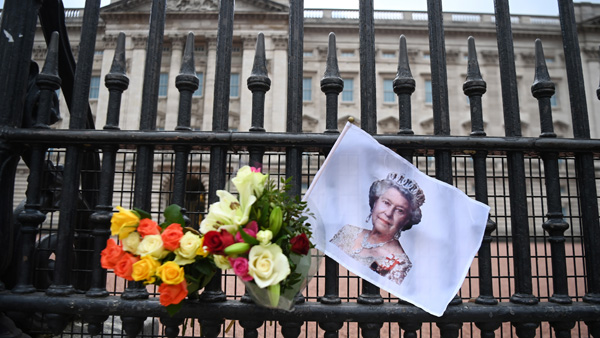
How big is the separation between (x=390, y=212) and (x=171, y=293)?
2.93 ft

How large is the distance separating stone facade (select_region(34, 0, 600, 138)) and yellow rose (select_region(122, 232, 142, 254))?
67.0 ft

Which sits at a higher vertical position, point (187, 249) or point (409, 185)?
point (409, 185)

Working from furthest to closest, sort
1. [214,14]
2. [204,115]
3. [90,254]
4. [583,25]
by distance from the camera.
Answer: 1. [583,25]
2. [214,14]
3. [204,115]
4. [90,254]

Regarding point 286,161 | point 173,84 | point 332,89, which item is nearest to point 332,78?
point 332,89

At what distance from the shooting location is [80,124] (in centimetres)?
168

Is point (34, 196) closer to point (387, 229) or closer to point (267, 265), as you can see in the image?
point (267, 265)

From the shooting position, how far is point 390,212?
5.27 feet

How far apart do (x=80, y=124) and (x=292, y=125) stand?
920 millimetres

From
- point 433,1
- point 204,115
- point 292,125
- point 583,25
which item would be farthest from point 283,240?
point 583,25

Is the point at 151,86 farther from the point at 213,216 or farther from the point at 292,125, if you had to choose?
the point at 213,216

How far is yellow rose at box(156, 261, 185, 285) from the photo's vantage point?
1.24 meters

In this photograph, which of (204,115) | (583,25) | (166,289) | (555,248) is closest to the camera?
(166,289)

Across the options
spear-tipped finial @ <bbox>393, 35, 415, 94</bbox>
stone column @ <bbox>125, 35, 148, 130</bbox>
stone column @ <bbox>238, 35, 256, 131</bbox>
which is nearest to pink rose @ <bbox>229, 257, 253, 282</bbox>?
spear-tipped finial @ <bbox>393, 35, 415, 94</bbox>

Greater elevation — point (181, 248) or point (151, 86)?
point (151, 86)
